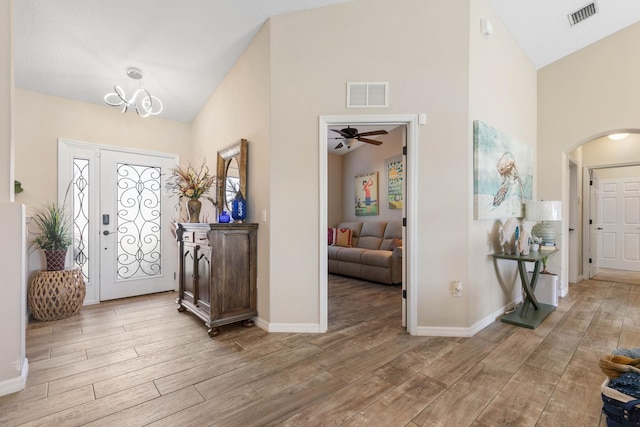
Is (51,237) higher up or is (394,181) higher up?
A: (394,181)

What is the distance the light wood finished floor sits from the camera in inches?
64.7

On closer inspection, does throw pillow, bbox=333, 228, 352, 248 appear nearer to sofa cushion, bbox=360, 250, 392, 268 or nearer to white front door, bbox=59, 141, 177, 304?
sofa cushion, bbox=360, 250, 392, 268

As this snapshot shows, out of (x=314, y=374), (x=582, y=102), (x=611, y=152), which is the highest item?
(x=582, y=102)

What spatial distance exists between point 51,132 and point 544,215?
19.6ft

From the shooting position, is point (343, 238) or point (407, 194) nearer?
point (407, 194)

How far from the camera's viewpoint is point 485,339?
2.67m

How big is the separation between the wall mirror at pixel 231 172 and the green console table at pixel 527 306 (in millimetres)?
2903

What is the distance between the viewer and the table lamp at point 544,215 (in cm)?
335

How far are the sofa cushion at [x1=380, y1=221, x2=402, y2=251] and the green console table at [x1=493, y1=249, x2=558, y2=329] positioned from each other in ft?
7.41

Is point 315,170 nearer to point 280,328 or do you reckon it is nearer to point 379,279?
point 280,328

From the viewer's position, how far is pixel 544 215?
11.0 ft

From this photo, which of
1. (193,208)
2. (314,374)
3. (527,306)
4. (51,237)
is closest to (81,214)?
(51,237)

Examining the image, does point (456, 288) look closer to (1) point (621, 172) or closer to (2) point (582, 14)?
(2) point (582, 14)

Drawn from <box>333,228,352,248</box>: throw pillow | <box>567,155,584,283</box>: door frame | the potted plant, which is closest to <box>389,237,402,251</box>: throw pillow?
<box>333,228,352,248</box>: throw pillow
